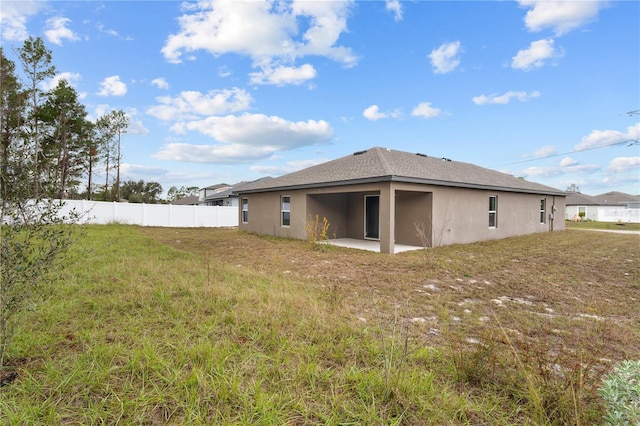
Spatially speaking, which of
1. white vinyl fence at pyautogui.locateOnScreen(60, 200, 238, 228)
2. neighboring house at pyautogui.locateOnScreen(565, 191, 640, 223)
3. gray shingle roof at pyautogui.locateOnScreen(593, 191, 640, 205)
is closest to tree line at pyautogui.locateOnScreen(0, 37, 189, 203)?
white vinyl fence at pyautogui.locateOnScreen(60, 200, 238, 228)

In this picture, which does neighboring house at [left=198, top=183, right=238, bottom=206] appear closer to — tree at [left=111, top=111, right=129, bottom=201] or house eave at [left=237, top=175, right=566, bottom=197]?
tree at [left=111, top=111, right=129, bottom=201]

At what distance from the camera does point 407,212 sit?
11719mm

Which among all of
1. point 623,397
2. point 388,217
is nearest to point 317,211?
point 388,217

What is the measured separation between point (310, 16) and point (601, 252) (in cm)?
1243

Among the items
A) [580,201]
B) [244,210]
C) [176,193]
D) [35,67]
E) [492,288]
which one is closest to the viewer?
[492,288]

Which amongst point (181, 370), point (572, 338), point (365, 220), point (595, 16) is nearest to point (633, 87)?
point (595, 16)

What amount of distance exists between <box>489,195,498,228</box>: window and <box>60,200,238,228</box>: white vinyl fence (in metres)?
18.8

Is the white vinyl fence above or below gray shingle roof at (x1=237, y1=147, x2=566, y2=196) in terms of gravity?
below

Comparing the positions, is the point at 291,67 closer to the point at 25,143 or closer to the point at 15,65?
the point at 25,143

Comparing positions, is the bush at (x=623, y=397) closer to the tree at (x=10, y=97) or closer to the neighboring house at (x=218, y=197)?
the tree at (x=10, y=97)

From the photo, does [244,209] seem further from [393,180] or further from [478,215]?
[478,215]

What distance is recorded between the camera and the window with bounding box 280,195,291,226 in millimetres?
13772

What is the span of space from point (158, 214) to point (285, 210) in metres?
13.4

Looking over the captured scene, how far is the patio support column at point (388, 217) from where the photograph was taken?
937 centimetres
